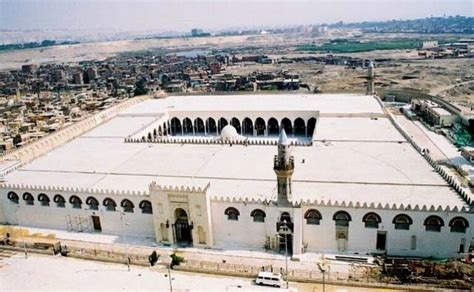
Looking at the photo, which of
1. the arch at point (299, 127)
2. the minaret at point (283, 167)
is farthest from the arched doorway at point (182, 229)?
the arch at point (299, 127)

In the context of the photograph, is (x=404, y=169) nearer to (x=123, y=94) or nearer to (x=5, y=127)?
(x=5, y=127)

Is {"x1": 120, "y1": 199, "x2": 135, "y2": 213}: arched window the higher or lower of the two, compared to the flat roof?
lower

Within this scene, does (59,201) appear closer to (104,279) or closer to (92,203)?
(92,203)

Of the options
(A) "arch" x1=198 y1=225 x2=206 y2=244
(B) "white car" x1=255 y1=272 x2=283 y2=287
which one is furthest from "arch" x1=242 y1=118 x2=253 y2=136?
(B) "white car" x1=255 y1=272 x2=283 y2=287

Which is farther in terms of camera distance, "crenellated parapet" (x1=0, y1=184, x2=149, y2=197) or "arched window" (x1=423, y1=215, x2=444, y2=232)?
"crenellated parapet" (x1=0, y1=184, x2=149, y2=197)

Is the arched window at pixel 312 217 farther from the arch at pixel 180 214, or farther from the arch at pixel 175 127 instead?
the arch at pixel 175 127

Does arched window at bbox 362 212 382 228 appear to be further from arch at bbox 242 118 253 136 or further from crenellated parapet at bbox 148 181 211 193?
arch at bbox 242 118 253 136

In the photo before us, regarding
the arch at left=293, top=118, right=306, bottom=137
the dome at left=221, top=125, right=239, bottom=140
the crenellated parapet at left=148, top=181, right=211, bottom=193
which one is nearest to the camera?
the crenellated parapet at left=148, top=181, right=211, bottom=193
